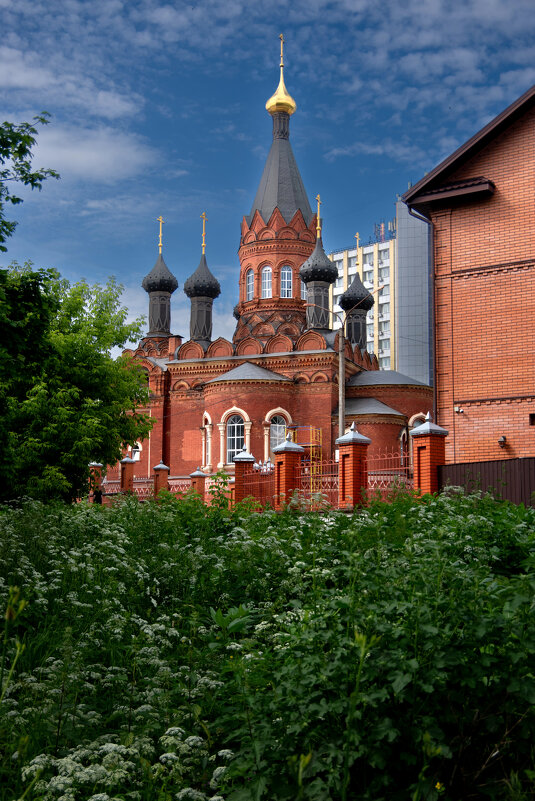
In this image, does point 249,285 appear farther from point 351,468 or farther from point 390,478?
point 351,468

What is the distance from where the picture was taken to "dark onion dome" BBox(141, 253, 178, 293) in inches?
1442

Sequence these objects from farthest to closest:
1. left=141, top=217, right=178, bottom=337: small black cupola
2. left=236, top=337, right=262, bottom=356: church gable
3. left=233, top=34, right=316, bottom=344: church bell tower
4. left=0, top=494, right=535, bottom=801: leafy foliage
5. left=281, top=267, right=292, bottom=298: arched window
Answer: left=141, top=217, right=178, bottom=337: small black cupola
left=281, top=267, right=292, bottom=298: arched window
left=233, top=34, right=316, bottom=344: church bell tower
left=236, top=337, right=262, bottom=356: church gable
left=0, top=494, right=535, bottom=801: leafy foliage

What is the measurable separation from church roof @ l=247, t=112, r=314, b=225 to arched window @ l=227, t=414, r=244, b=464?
9.66 metres

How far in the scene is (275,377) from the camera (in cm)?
2845

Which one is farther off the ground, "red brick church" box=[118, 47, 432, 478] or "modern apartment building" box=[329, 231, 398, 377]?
"modern apartment building" box=[329, 231, 398, 377]

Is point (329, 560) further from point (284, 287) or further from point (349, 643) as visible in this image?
point (284, 287)

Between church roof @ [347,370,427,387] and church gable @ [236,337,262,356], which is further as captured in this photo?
church gable @ [236,337,262,356]

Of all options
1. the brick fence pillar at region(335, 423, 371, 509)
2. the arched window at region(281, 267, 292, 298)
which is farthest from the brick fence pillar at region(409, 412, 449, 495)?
the arched window at region(281, 267, 292, 298)

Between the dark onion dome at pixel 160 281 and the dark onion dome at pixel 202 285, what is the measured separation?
59.7 inches

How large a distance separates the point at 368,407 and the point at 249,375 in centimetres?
429

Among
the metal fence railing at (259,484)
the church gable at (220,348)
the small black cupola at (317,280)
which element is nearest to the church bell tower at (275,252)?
the small black cupola at (317,280)

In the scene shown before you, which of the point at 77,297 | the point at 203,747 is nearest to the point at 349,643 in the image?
the point at 203,747

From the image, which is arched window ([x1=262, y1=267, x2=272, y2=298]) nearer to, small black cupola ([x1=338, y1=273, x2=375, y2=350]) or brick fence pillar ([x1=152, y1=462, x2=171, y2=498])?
small black cupola ([x1=338, y1=273, x2=375, y2=350])

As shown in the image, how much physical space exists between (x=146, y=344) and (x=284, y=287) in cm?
686
